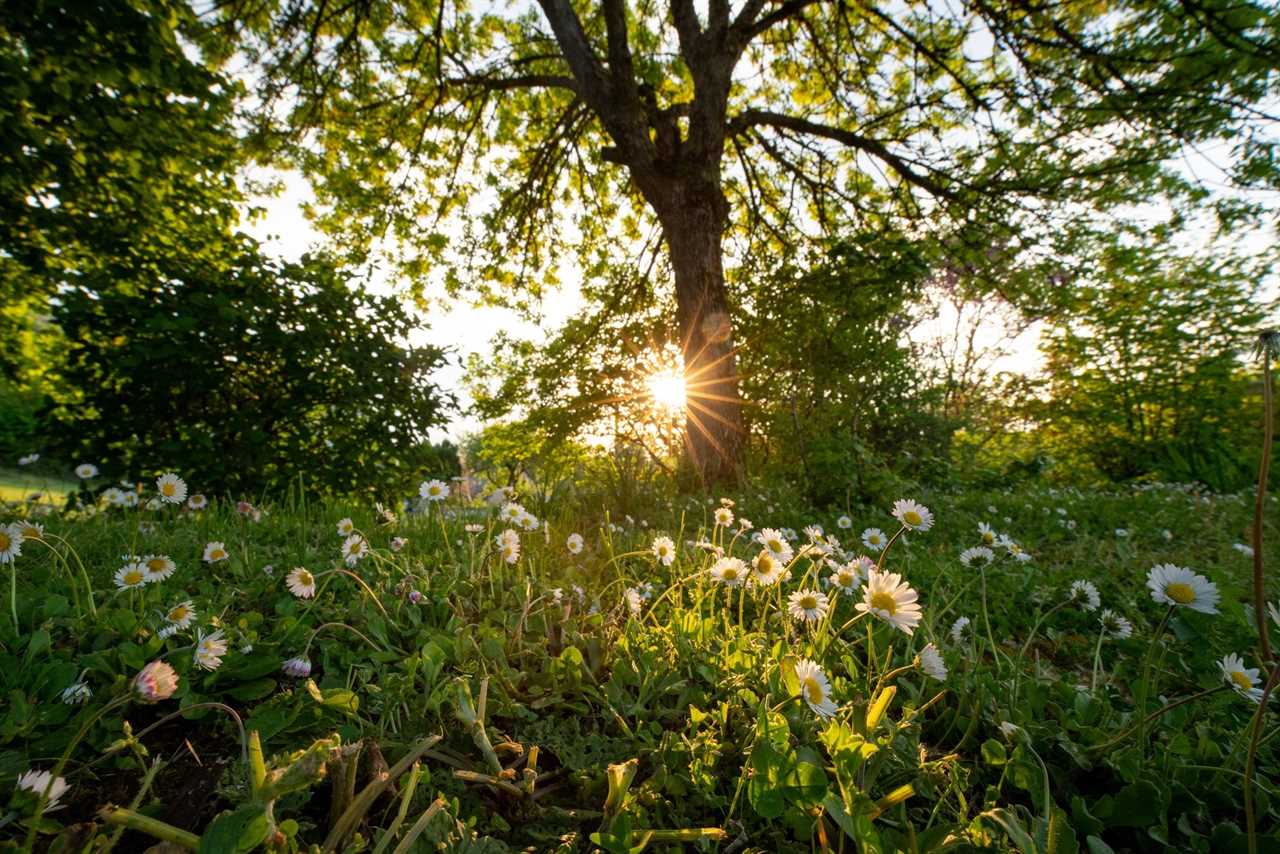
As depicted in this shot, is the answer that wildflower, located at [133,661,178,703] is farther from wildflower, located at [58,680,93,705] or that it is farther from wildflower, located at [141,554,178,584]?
wildflower, located at [141,554,178,584]

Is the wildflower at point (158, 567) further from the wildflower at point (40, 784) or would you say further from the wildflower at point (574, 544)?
the wildflower at point (574, 544)

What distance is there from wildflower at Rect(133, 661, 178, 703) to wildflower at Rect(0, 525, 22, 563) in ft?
2.47

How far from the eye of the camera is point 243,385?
350cm

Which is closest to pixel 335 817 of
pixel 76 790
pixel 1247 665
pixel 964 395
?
pixel 76 790

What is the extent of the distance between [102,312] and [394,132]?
4.99 metres

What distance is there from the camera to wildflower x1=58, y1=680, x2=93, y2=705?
3.27 ft

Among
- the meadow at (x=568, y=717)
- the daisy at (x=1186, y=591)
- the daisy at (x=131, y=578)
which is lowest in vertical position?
the meadow at (x=568, y=717)

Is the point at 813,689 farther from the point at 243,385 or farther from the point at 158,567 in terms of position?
the point at 243,385

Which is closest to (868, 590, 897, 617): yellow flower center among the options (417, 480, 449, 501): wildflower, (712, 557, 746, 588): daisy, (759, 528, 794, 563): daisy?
(712, 557, 746, 588): daisy

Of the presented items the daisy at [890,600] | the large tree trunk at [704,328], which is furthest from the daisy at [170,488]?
the large tree trunk at [704,328]

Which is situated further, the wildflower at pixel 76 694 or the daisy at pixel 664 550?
the daisy at pixel 664 550

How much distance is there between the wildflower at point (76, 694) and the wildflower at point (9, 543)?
1.53ft

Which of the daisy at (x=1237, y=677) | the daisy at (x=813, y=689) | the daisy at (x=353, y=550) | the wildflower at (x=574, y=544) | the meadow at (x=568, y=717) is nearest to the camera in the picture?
the meadow at (x=568, y=717)

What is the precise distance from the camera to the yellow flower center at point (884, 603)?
3.45ft
